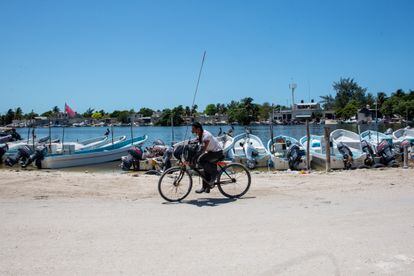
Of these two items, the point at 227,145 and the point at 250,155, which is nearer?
the point at 250,155

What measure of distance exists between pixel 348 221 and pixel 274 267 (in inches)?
96.6

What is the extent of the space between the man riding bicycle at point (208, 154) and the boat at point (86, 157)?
17.1 metres

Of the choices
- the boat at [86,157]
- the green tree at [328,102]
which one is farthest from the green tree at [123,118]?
the boat at [86,157]

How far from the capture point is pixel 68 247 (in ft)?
16.7

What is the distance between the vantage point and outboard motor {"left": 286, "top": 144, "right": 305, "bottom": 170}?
65.0 ft

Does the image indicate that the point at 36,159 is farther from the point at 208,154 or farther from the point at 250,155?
the point at 208,154

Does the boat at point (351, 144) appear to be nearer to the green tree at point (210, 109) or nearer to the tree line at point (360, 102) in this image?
the tree line at point (360, 102)

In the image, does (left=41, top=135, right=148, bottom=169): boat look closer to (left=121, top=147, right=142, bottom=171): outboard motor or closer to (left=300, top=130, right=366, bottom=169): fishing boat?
(left=121, top=147, right=142, bottom=171): outboard motor

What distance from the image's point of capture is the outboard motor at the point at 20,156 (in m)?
23.3

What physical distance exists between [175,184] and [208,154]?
962 millimetres

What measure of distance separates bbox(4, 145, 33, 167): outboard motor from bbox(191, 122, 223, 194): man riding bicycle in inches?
724

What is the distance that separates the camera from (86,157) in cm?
2459

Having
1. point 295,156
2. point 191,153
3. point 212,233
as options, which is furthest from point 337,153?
point 212,233

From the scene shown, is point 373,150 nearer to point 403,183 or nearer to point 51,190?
point 403,183
